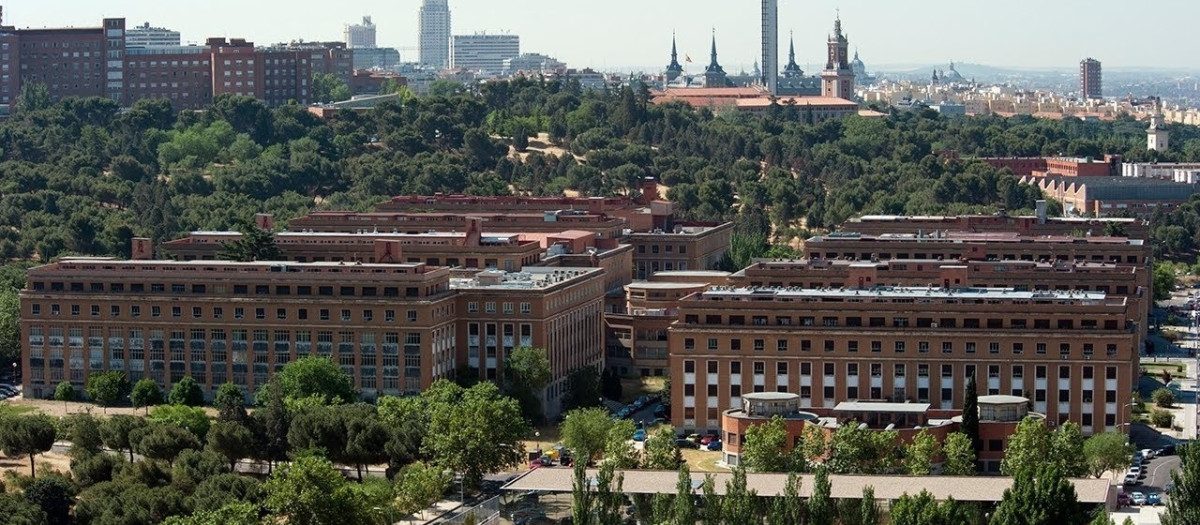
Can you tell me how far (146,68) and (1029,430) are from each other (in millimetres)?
96352

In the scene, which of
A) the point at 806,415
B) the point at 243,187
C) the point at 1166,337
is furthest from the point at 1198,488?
the point at 243,187

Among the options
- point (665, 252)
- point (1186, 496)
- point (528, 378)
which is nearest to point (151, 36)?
point (665, 252)

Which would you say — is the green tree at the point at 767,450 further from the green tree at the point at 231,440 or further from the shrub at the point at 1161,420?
the shrub at the point at 1161,420

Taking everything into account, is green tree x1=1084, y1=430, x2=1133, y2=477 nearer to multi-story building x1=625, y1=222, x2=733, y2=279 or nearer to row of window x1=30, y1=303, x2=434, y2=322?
row of window x1=30, y1=303, x2=434, y2=322

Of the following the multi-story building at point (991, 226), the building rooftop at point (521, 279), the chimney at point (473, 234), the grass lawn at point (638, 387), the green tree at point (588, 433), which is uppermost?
the chimney at point (473, 234)

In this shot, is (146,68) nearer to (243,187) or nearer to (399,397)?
(243,187)

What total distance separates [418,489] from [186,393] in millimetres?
17838

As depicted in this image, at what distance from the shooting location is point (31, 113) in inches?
5463

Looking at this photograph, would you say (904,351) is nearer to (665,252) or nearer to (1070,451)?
(1070,451)

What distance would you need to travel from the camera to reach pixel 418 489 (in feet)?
196

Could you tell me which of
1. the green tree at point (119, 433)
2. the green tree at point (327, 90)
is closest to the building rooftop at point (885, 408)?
the green tree at point (119, 433)

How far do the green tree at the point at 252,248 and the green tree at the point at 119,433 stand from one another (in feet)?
64.7

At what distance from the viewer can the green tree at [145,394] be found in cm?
7544

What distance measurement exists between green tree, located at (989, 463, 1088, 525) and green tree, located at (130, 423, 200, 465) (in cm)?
2153
